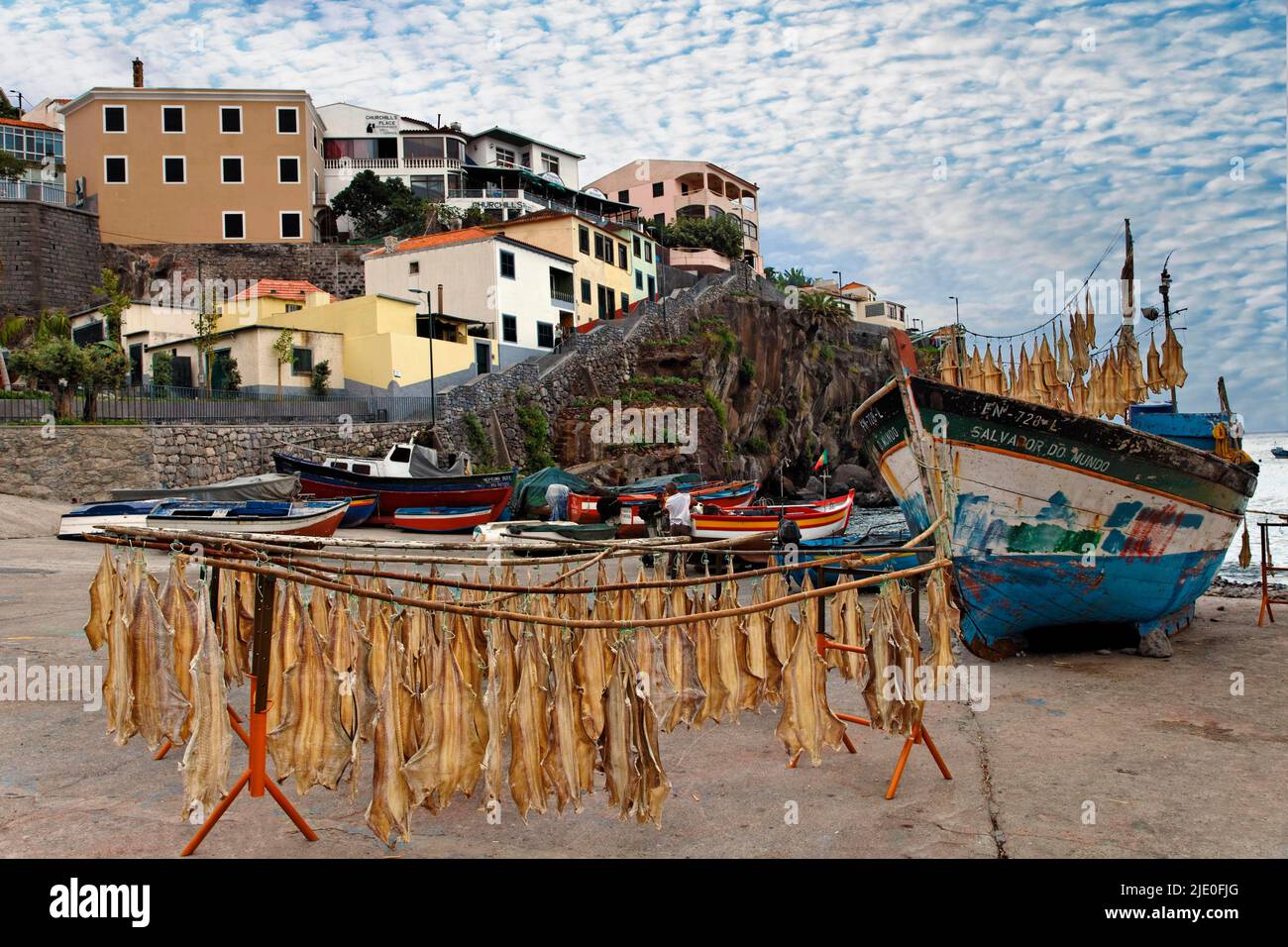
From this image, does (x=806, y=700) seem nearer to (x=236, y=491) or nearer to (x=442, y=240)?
(x=236, y=491)

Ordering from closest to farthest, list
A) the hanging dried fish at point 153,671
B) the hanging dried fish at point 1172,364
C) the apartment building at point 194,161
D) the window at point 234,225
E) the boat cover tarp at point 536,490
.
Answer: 1. the hanging dried fish at point 153,671
2. the hanging dried fish at point 1172,364
3. the boat cover tarp at point 536,490
4. the apartment building at point 194,161
5. the window at point 234,225

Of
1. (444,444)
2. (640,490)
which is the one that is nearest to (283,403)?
(444,444)

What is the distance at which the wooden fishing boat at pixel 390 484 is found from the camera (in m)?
Answer: 25.6

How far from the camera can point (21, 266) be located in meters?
38.2

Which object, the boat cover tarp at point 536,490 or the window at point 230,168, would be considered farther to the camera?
the window at point 230,168

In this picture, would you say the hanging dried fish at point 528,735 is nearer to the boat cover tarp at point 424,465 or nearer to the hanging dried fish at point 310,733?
the hanging dried fish at point 310,733

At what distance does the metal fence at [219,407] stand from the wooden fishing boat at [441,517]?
20.7 feet

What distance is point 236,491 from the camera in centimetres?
2155

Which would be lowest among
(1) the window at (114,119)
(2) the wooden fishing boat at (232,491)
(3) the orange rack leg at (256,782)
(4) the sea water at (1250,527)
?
(4) the sea water at (1250,527)

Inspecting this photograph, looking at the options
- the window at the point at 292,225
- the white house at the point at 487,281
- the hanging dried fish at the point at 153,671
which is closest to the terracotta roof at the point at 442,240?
the white house at the point at 487,281

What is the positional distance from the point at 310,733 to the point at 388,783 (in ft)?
1.73

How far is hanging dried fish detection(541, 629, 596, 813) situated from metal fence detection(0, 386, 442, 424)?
24.1m

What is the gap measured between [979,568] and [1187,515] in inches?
100

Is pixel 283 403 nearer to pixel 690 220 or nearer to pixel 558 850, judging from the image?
pixel 558 850
